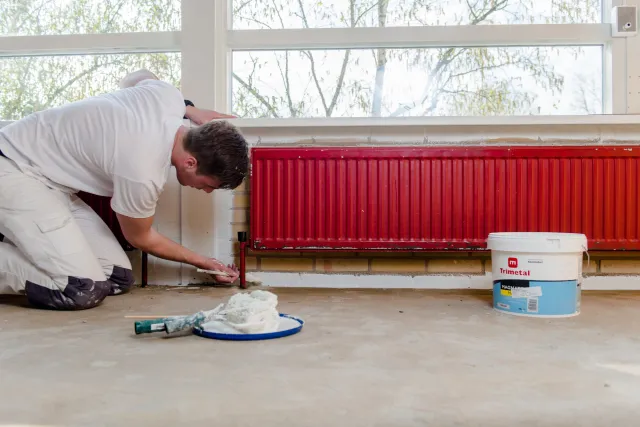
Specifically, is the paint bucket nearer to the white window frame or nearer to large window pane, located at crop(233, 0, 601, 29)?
the white window frame

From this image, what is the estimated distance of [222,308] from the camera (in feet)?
5.01

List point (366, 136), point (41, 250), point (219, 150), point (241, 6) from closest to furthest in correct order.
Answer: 1. point (219, 150)
2. point (41, 250)
3. point (366, 136)
4. point (241, 6)

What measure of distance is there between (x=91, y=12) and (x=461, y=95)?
189 cm

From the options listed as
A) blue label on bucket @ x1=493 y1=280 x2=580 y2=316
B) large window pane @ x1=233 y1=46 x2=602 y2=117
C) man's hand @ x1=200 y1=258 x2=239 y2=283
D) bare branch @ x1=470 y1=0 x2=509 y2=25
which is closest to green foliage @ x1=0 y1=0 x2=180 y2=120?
large window pane @ x1=233 y1=46 x2=602 y2=117

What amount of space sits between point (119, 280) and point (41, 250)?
0.45m

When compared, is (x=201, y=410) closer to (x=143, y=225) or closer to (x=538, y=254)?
(x=143, y=225)

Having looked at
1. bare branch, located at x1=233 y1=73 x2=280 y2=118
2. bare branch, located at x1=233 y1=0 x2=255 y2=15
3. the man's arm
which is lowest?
the man's arm

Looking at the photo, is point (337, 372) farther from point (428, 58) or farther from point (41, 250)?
point (428, 58)

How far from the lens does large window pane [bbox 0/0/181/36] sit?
2588 millimetres

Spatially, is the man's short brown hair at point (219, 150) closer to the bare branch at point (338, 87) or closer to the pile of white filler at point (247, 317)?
the pile of white filler at point (247, 317)

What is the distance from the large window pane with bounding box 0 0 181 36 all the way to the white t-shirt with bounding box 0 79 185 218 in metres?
0.76

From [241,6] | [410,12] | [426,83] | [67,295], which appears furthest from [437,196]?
[67,295]

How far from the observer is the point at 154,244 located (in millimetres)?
2004

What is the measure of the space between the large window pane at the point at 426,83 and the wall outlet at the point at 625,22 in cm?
12
